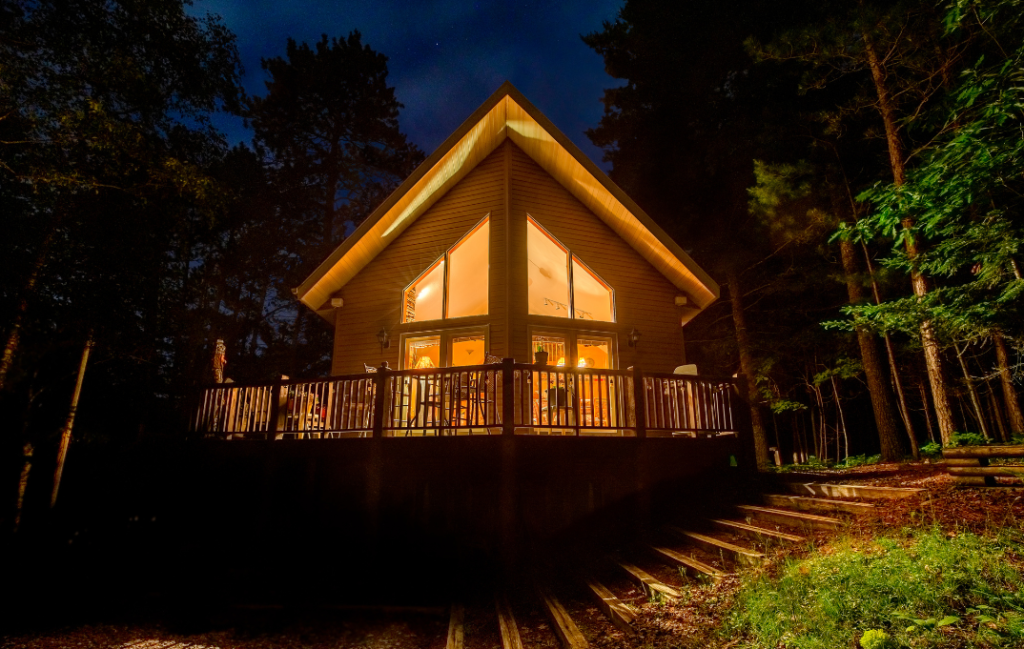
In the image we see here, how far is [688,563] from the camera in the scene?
5.02 m

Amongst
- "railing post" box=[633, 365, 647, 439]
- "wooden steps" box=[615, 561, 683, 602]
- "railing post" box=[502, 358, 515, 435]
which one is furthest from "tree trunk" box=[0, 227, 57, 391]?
"wooden steps" box=[615, 561, 683, 602]

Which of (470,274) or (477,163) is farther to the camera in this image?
(477,163)

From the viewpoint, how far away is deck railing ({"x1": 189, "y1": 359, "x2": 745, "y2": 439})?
6773 mm

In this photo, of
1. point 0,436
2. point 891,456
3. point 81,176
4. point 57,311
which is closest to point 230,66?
point 81,176

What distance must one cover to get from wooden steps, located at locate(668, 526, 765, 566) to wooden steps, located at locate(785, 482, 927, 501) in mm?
1657

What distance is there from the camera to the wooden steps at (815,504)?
515cm

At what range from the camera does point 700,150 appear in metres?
18.5

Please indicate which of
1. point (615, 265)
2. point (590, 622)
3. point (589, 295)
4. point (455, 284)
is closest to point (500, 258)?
point (455, 284)

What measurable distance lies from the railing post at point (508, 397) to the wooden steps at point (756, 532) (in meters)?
2.82

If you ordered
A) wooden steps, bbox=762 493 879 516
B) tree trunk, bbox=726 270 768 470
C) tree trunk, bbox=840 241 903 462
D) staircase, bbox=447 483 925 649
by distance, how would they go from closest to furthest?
staircase, bbox=447 483 925 649, wooden steps, bbox=762 493 879 516, tree trunk, bbox=840 241 903 462, tree trunk, bbox=726 270 768 470

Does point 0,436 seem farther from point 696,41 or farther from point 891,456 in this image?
point 696,41

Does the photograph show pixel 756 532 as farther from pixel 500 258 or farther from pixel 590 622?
pixel 500 258

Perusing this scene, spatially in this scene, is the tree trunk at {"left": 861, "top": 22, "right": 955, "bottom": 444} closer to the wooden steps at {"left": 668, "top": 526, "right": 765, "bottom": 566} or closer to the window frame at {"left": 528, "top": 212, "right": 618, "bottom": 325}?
the window frame at {"left": 528, "top": 212, "right": 618, "bottom": 325}

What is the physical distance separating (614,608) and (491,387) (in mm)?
3327
